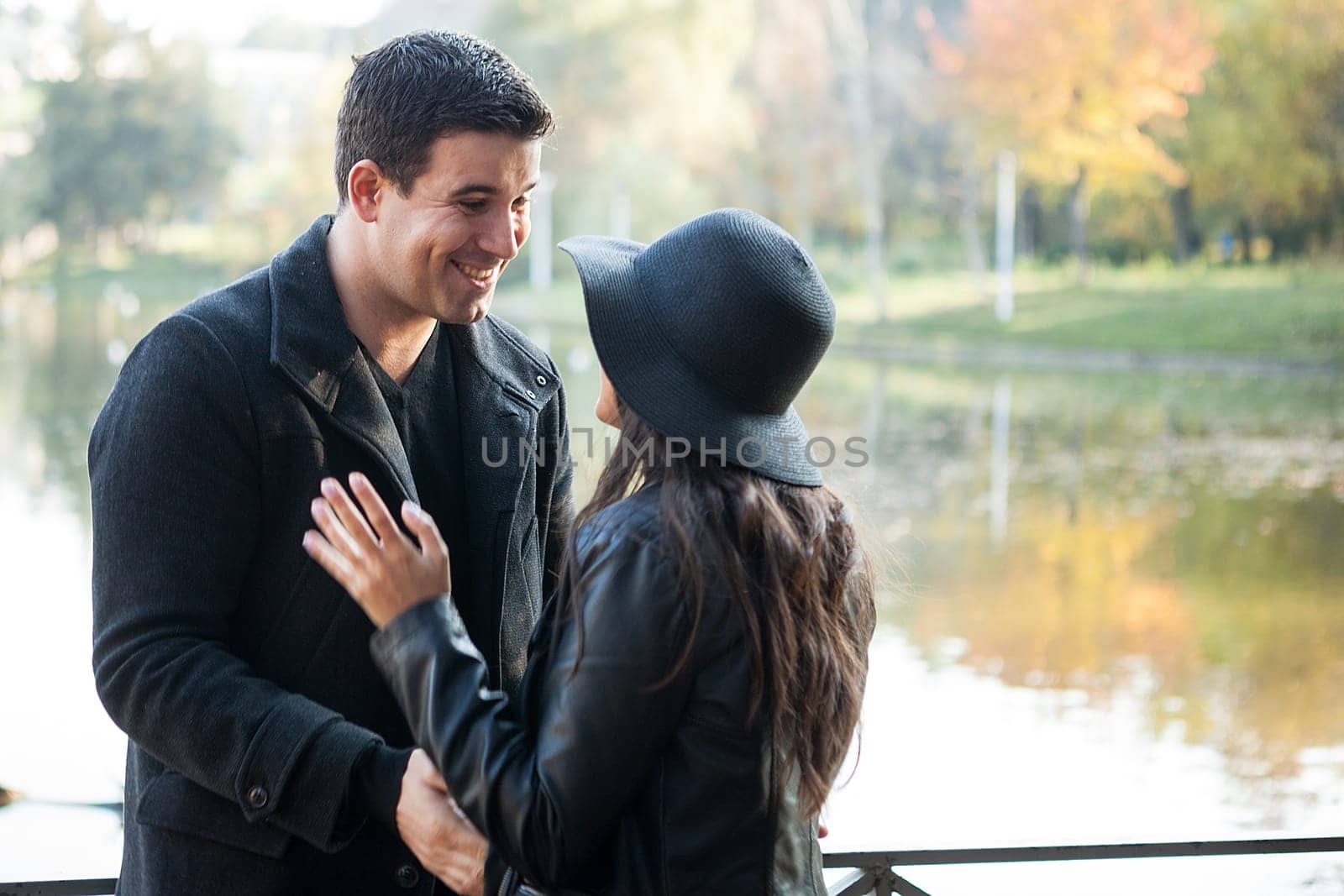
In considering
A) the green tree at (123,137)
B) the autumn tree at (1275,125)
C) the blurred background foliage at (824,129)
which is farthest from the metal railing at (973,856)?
the green tree at (123,137)

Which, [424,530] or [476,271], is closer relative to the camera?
[424,530]

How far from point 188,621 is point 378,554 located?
0.23m

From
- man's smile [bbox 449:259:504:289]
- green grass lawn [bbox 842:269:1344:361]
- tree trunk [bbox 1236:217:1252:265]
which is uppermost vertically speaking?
tree trunk [bbox 1236:217:1252:265]

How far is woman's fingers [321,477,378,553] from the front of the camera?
1.38 m

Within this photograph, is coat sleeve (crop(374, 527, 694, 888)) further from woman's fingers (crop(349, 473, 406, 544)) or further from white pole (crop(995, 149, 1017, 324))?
white pole (crop(995, 149, 1017, 324))

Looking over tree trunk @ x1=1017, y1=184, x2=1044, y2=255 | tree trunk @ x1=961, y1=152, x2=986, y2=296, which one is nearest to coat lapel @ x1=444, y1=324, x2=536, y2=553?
tree trunk @ x1=961, y1=152, x2=986, y2=296

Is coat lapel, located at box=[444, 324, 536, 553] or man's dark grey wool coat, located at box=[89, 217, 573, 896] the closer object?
man's dark grey wool coat, located at box=[89, 217, 573, 896]

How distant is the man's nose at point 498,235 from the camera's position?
1.67 meters

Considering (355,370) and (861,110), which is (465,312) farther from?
(861,110)

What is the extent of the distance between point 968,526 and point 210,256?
69.6 ft

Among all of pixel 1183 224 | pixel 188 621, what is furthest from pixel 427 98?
pixel 1183 224

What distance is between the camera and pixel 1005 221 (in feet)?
88.2

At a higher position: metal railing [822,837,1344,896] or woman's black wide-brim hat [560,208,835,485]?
woman's black wide-brim hat [560,208,835,485]

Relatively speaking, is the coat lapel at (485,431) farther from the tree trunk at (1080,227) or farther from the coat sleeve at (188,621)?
the tree trunk at (1080,227)
